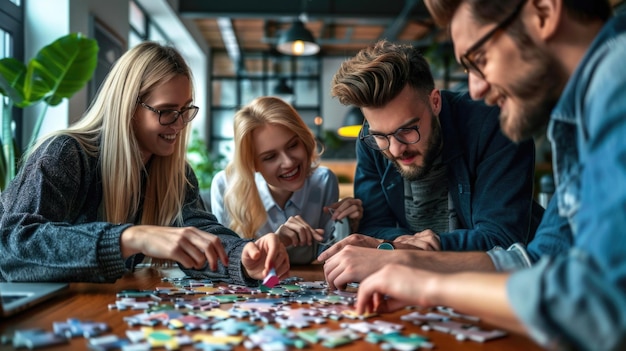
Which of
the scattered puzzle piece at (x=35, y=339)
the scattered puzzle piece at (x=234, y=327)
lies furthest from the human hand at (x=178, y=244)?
the scattered puzzle piece at (x=35, y=339)

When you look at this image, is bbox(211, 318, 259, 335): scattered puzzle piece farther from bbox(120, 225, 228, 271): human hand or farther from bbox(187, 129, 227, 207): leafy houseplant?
bbox(187, 129, 227, 207): leafy houseplant

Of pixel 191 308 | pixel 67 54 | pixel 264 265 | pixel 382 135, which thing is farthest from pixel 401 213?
pixel 67 54

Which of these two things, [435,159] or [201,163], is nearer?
[435,159]

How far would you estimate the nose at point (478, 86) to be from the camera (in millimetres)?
1255

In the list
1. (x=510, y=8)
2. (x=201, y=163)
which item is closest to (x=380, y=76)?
(x=510, y=8)

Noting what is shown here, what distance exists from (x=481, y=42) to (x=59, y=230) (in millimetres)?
1229

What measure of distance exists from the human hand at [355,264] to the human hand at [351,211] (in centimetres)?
84

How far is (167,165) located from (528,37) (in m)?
1.56

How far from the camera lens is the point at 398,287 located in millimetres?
1102

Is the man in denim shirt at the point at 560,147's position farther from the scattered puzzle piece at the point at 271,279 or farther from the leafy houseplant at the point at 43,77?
the leafy houseplant at the point at 43,77

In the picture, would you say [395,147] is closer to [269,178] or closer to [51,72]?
[269,178]

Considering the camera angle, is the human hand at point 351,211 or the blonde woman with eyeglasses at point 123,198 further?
the human hand at point 351,211

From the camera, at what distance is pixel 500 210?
80.4 inches

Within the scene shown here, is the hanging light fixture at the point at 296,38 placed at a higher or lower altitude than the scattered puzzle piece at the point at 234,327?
higher
